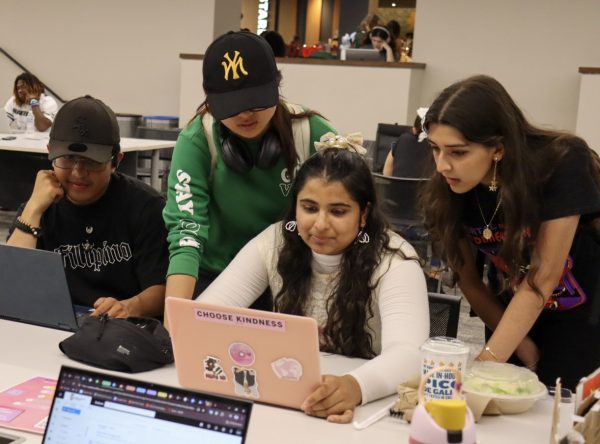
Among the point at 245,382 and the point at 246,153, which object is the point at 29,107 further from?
the point at 245,382

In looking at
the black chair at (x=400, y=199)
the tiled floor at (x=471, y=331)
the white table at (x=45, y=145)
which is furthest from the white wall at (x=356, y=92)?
the black chair at (x=400, y=199)

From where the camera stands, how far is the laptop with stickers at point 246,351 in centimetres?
162

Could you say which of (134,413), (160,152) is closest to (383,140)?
(160,152)

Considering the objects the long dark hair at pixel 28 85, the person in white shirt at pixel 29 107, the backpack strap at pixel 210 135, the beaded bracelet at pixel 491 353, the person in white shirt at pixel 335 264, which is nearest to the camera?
the beaded bracelet at pixel 491 353

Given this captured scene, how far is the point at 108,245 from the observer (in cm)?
258

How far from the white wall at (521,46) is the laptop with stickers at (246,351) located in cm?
707

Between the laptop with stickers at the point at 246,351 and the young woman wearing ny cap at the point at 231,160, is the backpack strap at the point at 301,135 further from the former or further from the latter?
the laptop with stickers at the point at 246,351

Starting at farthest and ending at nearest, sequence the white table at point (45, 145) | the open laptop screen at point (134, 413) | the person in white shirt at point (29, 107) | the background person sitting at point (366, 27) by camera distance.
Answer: the background person sitting at point (366, 27)
the person in white shirt at point (29, 107)
the white table at point (45, 145)
the open laptop screen at point (134, 413)

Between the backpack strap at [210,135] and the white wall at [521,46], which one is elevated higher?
the white wall at [521,46]

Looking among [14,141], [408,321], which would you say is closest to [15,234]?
[408,321]

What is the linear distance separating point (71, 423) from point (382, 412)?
69 centimetres

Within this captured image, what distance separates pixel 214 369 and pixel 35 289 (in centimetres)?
67

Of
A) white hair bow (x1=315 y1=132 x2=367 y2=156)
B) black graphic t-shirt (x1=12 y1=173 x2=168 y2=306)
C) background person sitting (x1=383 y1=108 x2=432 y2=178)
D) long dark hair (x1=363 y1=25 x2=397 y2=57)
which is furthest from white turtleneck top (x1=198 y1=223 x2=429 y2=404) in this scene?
long dark hair (x1=363 y1=25 x2=397 y2=57)

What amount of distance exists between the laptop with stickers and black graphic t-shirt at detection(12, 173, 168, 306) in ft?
2.85
